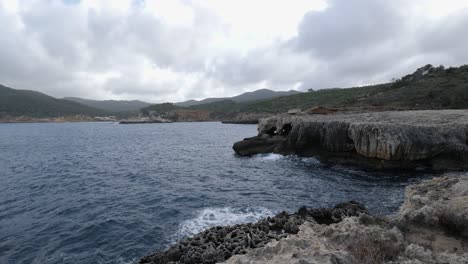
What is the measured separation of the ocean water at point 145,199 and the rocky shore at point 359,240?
316 cm

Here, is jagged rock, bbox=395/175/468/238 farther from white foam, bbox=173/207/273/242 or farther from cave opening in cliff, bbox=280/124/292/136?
cave opening in cliff, bbox=280/124/292/136

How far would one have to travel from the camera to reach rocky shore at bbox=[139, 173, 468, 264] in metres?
7.06

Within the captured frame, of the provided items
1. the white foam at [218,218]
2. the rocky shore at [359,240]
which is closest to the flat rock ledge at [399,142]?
the rocky shore at [359,240]

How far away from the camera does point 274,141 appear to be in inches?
1599

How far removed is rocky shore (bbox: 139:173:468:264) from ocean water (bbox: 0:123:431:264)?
3157 mm

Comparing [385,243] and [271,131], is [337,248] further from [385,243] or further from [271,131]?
[271,131]

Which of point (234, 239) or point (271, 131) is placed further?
point (271, 131)

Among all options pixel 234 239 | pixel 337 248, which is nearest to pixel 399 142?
pixel 234 239

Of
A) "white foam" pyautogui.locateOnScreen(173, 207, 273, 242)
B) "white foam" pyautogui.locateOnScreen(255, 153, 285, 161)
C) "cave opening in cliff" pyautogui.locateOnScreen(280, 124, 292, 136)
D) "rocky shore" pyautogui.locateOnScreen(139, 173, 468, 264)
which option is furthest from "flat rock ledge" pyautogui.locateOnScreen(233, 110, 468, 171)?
"white foam" pyautogui.locateOnScreen(173, 207, 273, 242)

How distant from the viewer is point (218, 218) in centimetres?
1659

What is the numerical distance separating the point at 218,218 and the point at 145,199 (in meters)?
6.62

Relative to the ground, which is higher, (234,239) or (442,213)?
(442,213)

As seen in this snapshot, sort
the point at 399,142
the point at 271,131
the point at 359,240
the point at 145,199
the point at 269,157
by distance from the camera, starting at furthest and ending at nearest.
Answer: the point at 271,131 → the point at 269,157 → the point at 399,142 → the point at 145,199 → the point at 359,240

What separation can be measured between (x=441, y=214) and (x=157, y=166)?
29.7 meters
